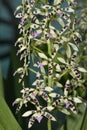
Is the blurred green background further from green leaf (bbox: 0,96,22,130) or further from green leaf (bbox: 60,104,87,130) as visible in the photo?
green leaf (bbox: 0,96,22,130)

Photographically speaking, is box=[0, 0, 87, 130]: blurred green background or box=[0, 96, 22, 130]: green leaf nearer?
box=[0, 96, 22, 130]: green leaf

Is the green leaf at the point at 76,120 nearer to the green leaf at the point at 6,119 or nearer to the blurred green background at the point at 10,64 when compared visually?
the blurred green background at the point at 10,64

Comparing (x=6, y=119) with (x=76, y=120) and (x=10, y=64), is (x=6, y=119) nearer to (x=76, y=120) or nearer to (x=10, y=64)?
(x=76, y=120)

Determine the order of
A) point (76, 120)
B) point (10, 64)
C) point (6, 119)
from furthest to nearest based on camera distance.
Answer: point (10, 64) < point (76, 120) < point (6, 119)

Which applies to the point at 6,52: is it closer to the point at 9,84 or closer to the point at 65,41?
the point at 9,84

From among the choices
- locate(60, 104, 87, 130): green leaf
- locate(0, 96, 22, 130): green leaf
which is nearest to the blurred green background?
locate(60, 104, 87, 130): green leaf

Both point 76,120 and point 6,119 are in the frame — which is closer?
point 6,119

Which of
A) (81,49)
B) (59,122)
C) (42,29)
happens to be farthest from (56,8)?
(59,122)

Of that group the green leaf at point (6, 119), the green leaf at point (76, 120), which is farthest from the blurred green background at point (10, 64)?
the green leaf at point (6, 119)

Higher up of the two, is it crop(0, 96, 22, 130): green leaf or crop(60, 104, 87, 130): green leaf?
crop(0, 96, 22, 130): green leaf

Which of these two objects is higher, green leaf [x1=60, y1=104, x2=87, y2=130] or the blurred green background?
the blurred green background

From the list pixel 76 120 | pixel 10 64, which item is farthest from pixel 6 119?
pixel 10 64
